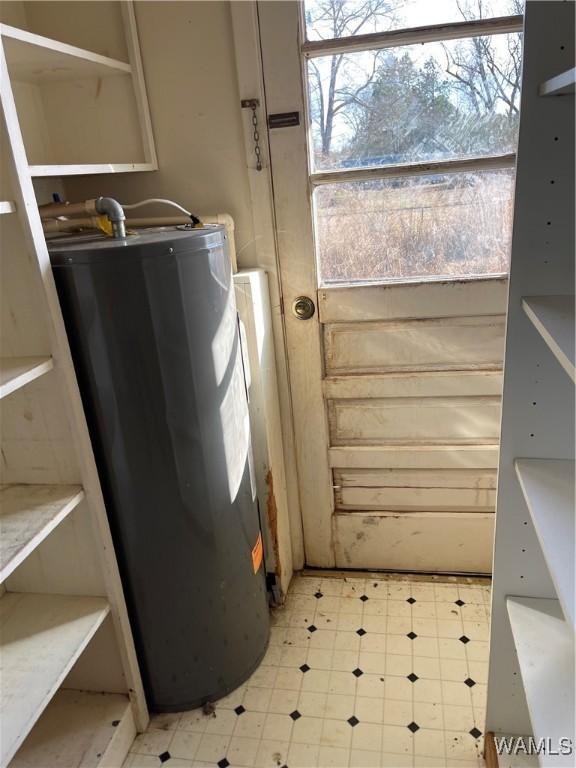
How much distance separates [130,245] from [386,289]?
90 cm

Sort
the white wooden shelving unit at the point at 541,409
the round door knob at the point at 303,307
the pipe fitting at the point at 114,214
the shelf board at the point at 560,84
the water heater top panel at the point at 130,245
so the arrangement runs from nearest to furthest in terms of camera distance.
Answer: the shelf board at the point at 560,84
the white wooden shelving unit at the point at 541,409
the water heater top panel at the point at 130,245
the pipe fitting at the point at 114,214
the round door knob at the point at 303,307

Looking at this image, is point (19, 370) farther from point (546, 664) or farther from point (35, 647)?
point (546, 664)

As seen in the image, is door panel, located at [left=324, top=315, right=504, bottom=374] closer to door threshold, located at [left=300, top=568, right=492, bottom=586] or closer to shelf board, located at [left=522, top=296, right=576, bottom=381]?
shelf board, located at [left=522, top=296, right=576, bottom=381]

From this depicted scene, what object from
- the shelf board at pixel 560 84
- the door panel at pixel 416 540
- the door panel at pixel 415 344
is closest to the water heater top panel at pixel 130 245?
the door panel at pixel 415 344

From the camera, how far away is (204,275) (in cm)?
141

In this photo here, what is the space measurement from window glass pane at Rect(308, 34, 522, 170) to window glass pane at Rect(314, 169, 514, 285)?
0.28 ft

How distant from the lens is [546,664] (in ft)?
3.84

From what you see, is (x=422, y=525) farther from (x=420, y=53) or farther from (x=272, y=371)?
(x=420, y=53)

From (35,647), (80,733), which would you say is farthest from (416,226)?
(80,733)

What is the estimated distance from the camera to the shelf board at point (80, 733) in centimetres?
149

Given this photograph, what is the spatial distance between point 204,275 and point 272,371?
0.63m

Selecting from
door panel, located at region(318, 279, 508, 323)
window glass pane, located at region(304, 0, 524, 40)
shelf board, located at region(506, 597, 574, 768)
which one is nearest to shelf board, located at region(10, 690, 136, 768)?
shelf board, located at region(506, 597, 574, 768)

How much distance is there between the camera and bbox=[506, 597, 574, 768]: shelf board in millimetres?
1054

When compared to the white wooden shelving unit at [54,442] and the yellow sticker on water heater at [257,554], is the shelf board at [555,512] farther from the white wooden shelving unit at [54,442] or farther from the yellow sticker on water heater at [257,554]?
the white wooden shelving unit at [54,442]
